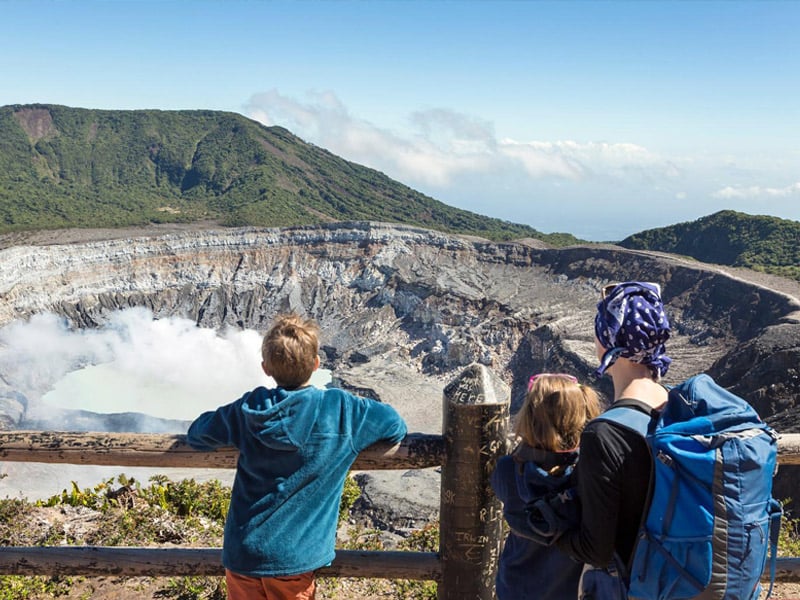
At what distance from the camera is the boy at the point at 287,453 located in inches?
123

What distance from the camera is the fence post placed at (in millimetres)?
3264

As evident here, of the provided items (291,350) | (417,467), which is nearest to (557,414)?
(417,467)

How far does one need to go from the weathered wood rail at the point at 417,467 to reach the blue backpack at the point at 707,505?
1.00m

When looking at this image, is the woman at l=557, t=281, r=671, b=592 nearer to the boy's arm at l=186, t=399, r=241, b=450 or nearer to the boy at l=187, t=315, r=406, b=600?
the boy at l=187, t=315, r=406, b=600

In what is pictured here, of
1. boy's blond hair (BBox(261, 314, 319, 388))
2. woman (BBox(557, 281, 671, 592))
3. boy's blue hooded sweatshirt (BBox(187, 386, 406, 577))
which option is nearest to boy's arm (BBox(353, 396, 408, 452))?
boy's blue hooded sweatshirt (BBox(187, 386, 406, 577))

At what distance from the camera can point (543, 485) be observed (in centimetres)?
278

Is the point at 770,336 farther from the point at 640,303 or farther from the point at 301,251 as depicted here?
the point at 301,251

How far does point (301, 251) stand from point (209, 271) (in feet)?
25.6

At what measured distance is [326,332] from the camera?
50.3 m

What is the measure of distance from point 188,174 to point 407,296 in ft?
275

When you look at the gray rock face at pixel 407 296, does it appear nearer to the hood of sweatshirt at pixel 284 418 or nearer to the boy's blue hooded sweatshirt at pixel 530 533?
the boy's blue hooded sweatshirt at pixel 530 533

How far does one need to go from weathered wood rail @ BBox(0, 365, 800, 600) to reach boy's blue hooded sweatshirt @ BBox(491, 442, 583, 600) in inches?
13.6

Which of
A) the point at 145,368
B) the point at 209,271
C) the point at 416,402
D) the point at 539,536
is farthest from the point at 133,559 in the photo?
the point at 209,271

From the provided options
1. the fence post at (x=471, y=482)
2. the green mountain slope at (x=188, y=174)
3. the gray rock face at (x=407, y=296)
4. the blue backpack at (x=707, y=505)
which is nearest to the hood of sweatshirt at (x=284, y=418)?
the fence post at (x=471, y=482)
